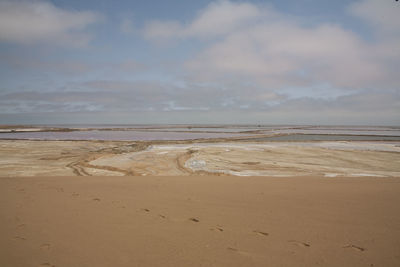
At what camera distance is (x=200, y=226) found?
170 inches

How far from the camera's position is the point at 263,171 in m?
11.8

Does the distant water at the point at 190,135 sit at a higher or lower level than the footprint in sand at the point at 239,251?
higher

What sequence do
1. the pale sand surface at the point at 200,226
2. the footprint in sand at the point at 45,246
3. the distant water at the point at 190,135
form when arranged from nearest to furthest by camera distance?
1. the pale sand surface at the point at 200,226
2. the footprint in sand at the point at 45,246
3. the distant water at the point at 190,135

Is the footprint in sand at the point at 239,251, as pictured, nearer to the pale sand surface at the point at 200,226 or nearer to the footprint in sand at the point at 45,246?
the pale sand surface at the point at 200,226

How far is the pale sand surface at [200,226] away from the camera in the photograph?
324cm

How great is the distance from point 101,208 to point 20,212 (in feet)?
5.14

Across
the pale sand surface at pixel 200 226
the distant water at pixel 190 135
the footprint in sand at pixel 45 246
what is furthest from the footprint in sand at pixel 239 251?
the distant water at pixel 190 135

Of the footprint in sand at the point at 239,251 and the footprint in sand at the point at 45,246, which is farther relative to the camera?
the footprint in sand at the point at 45,246

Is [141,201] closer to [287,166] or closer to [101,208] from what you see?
[101,208]

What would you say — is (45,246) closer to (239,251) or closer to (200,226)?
(200,226)

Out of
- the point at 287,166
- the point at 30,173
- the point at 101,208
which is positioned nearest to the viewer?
the point at 101,208

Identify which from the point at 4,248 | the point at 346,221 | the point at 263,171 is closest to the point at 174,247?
the point at 4,248

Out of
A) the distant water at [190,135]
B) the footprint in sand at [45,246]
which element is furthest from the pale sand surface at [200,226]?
the distant water at [190,135]

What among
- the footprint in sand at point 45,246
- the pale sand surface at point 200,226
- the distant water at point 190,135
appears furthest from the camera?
the distant water at point 190,135
